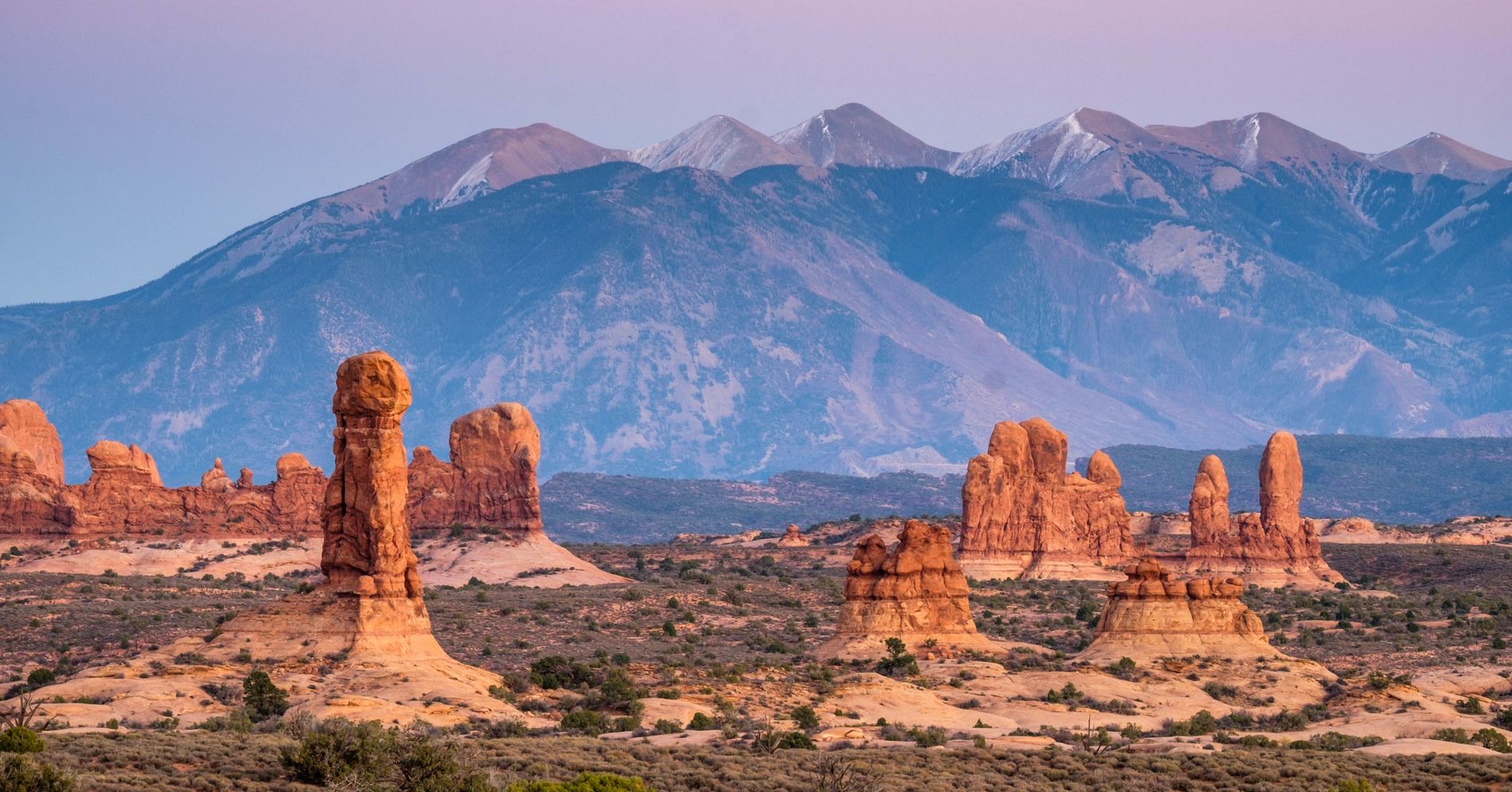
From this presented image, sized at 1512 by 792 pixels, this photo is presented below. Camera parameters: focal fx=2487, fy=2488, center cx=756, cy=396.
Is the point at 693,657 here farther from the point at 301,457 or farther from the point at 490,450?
the point at 301,457

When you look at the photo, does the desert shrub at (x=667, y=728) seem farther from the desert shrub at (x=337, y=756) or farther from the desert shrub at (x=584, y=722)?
the desert shrub at (x=337, y=756)

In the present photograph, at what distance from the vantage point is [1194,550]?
346ft

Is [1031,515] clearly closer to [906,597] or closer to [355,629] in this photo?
[906,597]

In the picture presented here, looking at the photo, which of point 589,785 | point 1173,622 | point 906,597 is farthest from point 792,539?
point 589,785

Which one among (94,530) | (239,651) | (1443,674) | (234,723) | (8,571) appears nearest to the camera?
(234,723)

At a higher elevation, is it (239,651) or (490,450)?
(490,450)

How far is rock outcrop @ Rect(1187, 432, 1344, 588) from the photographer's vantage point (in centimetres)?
10394

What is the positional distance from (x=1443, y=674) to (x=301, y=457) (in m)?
57.2

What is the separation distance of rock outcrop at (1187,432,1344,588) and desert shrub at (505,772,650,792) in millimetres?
68751

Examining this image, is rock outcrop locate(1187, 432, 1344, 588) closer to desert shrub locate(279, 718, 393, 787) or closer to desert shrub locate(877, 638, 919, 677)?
desert shrub locate(877, 638, 919, 677)

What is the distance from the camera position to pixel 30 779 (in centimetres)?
3359

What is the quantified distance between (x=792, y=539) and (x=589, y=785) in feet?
296

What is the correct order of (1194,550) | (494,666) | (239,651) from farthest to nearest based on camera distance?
(1194,550) < (494,666) < (239,651)

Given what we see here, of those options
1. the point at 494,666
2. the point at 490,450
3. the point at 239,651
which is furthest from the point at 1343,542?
the point at 239,651
